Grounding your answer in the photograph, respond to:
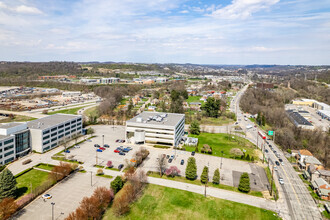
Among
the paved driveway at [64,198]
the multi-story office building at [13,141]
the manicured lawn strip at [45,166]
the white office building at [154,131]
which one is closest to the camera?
the paved driveway at [64,198]

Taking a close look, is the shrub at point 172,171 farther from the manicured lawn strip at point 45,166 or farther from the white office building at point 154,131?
the manicured lawn strip at point 45,166

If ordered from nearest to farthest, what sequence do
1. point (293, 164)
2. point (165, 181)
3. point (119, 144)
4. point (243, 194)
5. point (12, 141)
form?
point (243, 194) → point (165, 181) → point (12, 141) → point (293, 164) → point (119, 144)

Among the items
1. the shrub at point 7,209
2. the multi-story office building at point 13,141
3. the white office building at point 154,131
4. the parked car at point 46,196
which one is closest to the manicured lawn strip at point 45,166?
the multi-story office building at point 13,141

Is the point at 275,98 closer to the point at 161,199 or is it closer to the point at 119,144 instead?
the point at 119,144

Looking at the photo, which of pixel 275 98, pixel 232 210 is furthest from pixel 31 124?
pixel 275 98

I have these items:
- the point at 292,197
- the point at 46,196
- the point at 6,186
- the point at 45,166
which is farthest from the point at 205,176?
the point at 45,166

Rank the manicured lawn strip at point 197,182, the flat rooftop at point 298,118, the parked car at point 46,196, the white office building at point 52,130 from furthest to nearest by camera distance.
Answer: the flat rooftop at point 298,118, the white office building at point 52,130, the manicured lawn strip at point 197,182, the parked car at point 46,196
